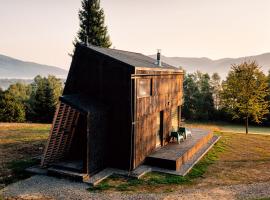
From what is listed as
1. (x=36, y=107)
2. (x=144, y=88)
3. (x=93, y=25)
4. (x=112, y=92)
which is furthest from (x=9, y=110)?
(x=144, y=88)

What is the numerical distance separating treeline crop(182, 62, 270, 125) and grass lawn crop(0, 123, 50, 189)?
74.5 ft

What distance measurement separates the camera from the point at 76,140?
16516 mm

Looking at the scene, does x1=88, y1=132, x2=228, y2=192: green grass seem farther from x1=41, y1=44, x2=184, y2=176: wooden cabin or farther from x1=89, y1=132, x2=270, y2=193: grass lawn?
x1=41, y1=44, x2=184, y2=176: wooden cabin

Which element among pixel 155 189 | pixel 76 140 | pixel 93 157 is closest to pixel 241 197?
pixel 155 189

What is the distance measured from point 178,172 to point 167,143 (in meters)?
5.12

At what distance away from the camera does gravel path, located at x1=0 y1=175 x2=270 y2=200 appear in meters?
12.0

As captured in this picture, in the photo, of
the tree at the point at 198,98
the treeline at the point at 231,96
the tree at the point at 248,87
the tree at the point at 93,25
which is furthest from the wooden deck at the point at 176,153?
the tree at the point at 198,98

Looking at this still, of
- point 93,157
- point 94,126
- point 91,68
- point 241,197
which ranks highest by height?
point 91,68

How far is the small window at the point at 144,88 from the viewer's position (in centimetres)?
1562

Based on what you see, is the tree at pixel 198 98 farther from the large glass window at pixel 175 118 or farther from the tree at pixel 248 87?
the large glass window at pixel 175 118

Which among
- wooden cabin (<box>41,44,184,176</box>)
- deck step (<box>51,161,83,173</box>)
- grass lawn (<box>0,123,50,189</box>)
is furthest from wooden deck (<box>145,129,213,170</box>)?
grass lawn (<box>0,123,50,189</box>)

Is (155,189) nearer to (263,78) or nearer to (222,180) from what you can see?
(222,180)

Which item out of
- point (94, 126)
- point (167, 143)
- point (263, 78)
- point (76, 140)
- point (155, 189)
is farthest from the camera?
point (263, 78)

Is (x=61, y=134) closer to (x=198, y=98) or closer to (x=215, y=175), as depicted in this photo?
(x=215, y=175)
